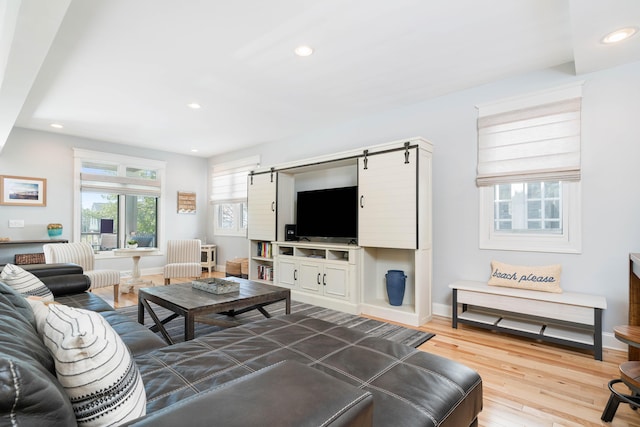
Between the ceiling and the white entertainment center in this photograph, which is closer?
the ceiling

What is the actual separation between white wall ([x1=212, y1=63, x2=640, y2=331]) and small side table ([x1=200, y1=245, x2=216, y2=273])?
415cm

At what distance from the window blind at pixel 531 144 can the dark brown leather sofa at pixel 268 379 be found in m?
2.43

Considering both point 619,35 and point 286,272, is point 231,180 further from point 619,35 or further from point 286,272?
point 619,35

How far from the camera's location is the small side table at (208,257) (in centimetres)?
653

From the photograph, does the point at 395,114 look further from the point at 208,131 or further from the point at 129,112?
the point at 129,112

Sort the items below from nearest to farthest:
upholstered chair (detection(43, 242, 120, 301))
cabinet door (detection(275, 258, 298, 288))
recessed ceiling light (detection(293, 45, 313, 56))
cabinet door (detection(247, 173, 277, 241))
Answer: recessed ceiling light (detection(293, 45, 313, 56)), upholstered chair (detection(43, 242, 120, 301)), cabinet door (detection(275, 258, 298, 288)), cabinet door (detection(247, 173, 277, 241))

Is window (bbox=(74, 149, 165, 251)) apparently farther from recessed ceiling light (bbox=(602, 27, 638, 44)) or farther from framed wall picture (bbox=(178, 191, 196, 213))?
recessed ceiling light (bbox=(602, 27, 638, 44))

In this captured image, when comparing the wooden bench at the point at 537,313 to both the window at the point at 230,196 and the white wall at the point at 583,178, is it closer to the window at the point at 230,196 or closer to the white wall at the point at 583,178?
the white wall at the point at 583,178

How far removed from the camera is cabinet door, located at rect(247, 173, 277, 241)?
16.1 feet

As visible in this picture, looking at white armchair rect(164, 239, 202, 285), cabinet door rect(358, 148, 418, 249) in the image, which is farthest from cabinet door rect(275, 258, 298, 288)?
white armchair rect(164, 239, 202, 285)

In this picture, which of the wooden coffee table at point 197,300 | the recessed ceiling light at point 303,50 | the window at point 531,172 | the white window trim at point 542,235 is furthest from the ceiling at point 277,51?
the wooden coffee table at point 197,300

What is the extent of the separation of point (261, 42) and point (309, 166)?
6.87 feet

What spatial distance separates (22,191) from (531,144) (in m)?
6.86

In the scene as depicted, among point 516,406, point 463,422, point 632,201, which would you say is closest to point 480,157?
point 632,201
